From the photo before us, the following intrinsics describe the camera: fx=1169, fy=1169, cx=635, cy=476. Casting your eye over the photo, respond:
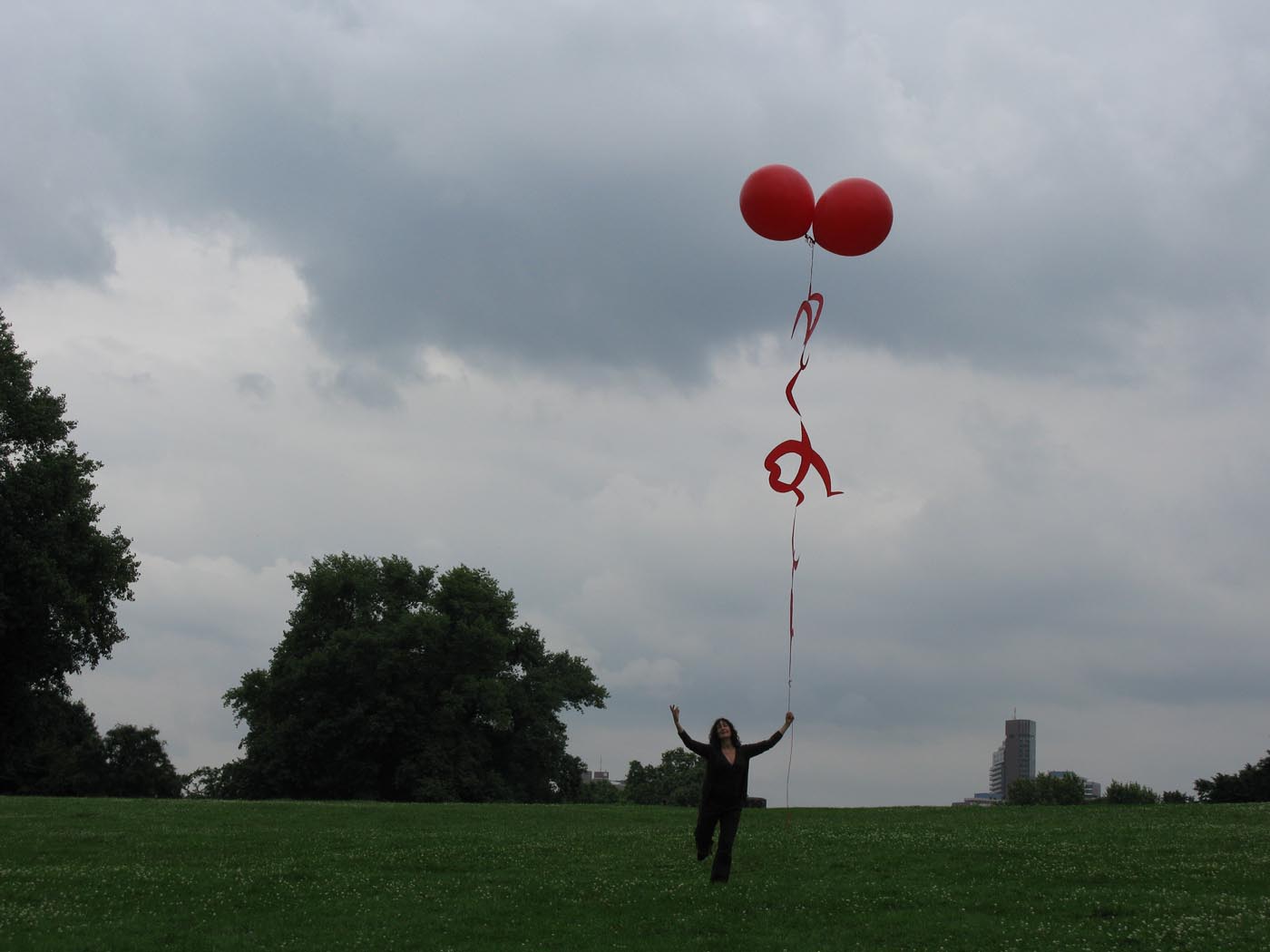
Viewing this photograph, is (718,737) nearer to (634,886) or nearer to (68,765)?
(634,886)

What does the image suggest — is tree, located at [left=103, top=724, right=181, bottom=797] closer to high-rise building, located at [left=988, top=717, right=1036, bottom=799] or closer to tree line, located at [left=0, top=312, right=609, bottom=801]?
tree line, located at [left=0, top=312, right=609, bottom=801]

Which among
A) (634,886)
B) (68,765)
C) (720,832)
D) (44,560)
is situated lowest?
(68,765)

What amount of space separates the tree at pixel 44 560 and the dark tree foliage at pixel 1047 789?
5089 cm

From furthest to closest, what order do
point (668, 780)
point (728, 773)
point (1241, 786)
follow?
point (668, 780), point (1241, 786), point (728, 773)

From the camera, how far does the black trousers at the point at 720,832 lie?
654 inches

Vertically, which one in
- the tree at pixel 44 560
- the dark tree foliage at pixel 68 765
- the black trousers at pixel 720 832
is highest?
the tree at pixel 44 560

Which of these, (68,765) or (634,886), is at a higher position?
(634,886)

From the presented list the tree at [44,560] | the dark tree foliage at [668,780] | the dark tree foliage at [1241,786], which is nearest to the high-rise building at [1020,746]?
the dark tree foliage at [668,780]

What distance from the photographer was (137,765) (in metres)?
89.9

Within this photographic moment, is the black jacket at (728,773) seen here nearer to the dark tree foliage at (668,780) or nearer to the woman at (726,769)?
the woman at (726,769)

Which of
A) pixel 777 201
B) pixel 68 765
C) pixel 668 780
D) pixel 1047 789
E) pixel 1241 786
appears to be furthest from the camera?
pixel 668 780

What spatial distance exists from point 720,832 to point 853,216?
989 centimetres

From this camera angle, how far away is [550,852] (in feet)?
71.6

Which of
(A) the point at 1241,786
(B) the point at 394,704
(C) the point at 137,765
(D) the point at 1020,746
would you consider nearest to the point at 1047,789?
(A) the point at 1241,786
